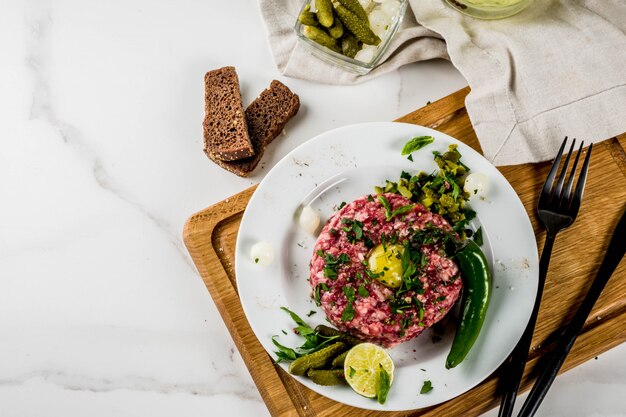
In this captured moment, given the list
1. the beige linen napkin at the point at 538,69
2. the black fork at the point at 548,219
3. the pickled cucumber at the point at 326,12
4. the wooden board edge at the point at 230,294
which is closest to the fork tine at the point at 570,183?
the black fork at the point at 548,219

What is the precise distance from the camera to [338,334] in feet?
10.5

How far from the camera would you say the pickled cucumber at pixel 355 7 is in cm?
338

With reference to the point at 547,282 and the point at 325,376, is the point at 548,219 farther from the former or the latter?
the point at 325,376

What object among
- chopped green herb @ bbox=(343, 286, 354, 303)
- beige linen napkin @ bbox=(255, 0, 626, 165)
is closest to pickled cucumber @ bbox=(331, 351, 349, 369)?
chopped green herb @ bbox=(343, 286, 354, 303)

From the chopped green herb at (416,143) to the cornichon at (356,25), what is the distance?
58 centimetres

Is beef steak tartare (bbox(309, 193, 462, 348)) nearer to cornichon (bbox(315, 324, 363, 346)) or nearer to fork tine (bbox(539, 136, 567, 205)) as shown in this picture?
cornichon (bbox(315, 324, 363, 346))

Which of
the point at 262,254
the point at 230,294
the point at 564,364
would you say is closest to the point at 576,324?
the point at 564,364

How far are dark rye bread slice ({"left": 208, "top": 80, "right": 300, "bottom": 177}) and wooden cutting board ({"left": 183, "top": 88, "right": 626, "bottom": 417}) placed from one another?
6.5 inches

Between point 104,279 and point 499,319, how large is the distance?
6.86ft

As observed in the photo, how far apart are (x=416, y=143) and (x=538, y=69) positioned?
0.75 meters

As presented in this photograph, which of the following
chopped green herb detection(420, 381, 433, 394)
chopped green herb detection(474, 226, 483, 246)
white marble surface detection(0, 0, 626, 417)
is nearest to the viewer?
chopped green herb detection(420, 381, 433, 394)

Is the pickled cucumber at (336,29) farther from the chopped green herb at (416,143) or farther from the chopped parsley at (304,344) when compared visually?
the chopped parsley at (304,344)

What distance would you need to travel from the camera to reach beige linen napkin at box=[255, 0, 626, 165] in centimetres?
335

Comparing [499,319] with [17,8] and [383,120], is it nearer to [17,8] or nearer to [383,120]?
[383,120]
